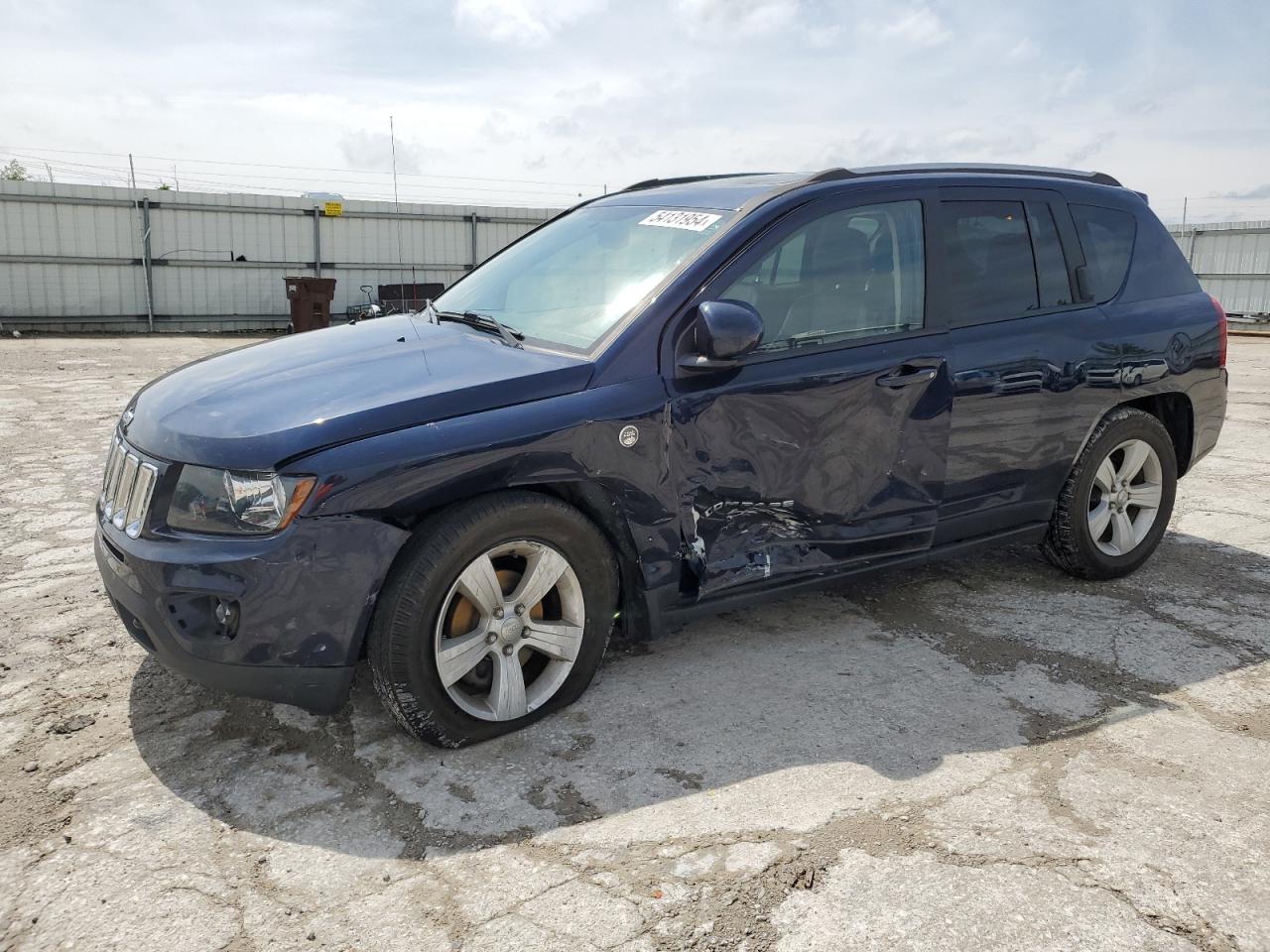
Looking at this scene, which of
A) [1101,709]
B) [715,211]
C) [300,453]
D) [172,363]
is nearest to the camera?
[300,453]

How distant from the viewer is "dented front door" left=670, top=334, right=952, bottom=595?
3.34 m

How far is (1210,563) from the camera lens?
4.98 metres

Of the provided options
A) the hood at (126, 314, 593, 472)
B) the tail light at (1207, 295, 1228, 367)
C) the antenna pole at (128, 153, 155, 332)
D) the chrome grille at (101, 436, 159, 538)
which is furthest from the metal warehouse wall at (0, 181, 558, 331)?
the tail light at (1207, 295, 1228, 367)

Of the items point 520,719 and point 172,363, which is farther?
point 172,363

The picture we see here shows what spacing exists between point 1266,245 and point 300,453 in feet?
79.1

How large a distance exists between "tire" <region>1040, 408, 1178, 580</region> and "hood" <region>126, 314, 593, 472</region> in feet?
8.11

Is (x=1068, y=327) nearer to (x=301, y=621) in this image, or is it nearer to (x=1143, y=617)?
(x=1143, y=617)

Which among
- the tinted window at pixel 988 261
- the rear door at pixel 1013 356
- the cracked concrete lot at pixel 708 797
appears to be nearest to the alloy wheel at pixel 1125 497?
the rear door at pixel 1013 356

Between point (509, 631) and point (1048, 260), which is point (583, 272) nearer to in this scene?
point (509, 631)

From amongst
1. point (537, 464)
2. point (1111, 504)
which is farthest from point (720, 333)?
point (1111, 504)

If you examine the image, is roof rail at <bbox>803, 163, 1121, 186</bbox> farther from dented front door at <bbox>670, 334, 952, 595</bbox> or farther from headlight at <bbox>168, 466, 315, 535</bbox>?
headlight at <bbox>168, 466, 315, 535</bbox>

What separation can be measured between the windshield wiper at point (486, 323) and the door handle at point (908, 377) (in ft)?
4.33

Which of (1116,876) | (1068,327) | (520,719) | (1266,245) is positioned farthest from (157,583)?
(1266,245)

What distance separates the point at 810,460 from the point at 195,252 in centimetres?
1885
